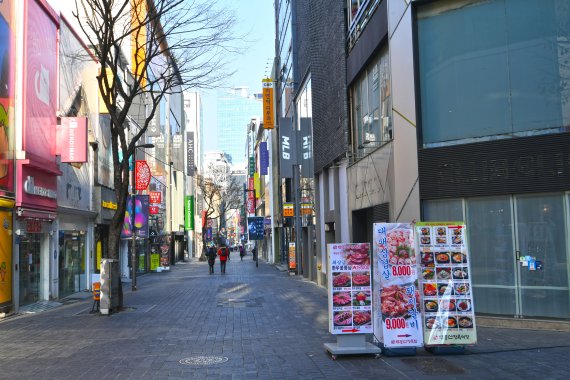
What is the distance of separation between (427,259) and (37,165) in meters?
12.3

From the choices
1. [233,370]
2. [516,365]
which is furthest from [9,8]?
[516,365]

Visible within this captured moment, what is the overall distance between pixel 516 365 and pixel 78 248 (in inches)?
747

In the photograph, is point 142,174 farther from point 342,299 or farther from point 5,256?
point 342,299

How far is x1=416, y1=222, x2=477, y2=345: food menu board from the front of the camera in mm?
9273

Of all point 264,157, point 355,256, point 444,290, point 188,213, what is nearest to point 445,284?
point 444,290

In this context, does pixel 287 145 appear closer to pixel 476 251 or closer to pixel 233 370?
pixel 476 251

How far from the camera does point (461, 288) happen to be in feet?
31.1

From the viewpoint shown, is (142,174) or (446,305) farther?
(142,174)

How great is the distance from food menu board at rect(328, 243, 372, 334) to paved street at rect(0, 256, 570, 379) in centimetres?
56

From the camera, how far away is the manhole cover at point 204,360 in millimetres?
9038

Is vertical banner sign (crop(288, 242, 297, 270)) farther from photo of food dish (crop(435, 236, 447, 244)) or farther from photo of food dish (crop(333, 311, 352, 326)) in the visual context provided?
photo of food dish (crop(333, 311, 352, 326))

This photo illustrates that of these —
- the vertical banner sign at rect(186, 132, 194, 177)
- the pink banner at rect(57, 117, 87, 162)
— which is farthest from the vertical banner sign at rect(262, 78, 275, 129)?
the vertical banner sign at rect(186, 132, 194, 177)

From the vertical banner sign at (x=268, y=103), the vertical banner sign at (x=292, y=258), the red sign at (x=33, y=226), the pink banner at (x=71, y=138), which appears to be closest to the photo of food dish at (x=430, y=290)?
the red sign at (x=33, y=226)

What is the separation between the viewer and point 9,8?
16.3 meters
